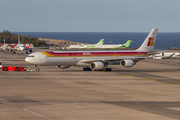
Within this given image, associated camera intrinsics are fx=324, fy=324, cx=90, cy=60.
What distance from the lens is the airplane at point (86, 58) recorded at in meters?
60.0

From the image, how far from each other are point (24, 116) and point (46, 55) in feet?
115

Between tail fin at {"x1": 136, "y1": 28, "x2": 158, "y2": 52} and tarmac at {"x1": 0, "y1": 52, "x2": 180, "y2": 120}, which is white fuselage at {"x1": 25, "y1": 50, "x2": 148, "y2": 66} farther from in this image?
tarmac at {"x1": 0, "y1": 52, "x2": 180, "y2": 120}

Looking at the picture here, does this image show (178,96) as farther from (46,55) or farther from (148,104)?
(46,55)

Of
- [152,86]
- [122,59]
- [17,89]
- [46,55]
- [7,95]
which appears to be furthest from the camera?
[122,59]

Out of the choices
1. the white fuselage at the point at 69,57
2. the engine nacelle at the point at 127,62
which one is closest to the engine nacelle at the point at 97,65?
the white fuselage at the point at 69,57

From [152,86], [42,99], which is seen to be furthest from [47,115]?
[152,86]

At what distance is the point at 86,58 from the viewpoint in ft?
207

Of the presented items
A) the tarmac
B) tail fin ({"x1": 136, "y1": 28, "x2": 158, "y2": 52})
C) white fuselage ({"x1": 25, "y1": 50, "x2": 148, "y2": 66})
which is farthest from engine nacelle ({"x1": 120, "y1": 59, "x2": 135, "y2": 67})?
the tarmac

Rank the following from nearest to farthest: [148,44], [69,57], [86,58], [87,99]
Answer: [87,99] < [69,57] < [86,58] < [148,44]

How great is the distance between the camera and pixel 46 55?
6009 cm

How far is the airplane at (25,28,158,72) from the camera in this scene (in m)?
60.0

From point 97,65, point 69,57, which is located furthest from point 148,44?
point 69,57

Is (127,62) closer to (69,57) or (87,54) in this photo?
(87,54)

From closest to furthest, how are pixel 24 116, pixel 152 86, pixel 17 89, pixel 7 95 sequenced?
pixel 24 116 → pixel 7 95 → pixel 17 89 → pixel 152 86
